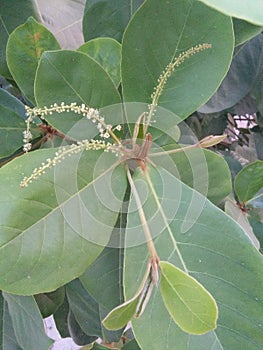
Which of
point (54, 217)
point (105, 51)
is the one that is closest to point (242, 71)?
point (105, 51)

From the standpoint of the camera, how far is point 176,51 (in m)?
0.41

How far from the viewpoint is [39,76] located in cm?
41

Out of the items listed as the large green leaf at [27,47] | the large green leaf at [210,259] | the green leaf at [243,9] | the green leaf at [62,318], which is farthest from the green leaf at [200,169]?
the green leaf at [62,318]

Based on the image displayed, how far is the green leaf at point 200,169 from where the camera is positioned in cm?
44

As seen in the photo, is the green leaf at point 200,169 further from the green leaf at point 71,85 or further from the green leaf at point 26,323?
the green leaf at point 26,323

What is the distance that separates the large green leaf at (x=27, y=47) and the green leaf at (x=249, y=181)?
0.80 feet

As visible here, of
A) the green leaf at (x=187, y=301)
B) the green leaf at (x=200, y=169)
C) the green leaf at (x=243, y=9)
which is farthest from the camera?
the green leaf at (x=200, y=169)

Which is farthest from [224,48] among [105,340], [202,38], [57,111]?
[105,340]

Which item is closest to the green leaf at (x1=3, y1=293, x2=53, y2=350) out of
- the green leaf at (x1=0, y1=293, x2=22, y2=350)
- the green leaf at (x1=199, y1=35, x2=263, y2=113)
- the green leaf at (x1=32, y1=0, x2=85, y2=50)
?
the green leaf at (x1=0, y1=293, x2=22, y2=350)

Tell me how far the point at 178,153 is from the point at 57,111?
0.35ft

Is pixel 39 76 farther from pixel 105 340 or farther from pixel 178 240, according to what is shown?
pixel 105 340

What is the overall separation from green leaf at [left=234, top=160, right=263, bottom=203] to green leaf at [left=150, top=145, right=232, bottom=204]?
102 mm

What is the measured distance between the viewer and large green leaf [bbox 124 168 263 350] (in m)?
0.40

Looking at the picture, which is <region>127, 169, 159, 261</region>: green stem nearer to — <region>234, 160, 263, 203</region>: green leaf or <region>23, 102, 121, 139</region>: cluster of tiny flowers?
<region>23, 102, 121, 139</region>: cluster of tiny flowers
